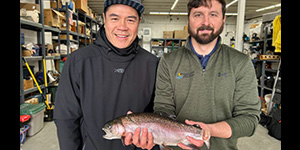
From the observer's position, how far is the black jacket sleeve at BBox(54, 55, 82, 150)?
144 centimetres

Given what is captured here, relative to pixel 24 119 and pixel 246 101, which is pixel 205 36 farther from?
pixel 24 119

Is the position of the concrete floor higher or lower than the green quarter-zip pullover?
lower

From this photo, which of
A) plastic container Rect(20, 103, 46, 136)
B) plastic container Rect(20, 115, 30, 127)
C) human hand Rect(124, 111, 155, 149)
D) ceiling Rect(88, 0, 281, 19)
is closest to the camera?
human hand Rect(124, 111, 155, 149)

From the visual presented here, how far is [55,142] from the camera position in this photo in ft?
11.2

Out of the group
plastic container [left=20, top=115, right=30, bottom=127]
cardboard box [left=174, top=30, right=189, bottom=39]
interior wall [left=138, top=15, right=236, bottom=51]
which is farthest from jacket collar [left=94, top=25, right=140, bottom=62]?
interior wall [left=138, top=15, right=236, bottom=51]

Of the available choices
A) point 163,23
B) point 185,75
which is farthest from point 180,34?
point 185,75

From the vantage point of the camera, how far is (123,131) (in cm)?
123

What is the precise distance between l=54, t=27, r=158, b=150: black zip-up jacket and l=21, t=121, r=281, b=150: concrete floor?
218cm

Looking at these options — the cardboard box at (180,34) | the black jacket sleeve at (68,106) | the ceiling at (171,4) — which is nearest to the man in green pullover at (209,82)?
the black jacket sleeve at (68,106)

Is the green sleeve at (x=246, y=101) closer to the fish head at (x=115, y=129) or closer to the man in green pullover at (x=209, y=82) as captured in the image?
the man in green pullover at (x=209, y=82)

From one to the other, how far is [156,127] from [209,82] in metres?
0.49

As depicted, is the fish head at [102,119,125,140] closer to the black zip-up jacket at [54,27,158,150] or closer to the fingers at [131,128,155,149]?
the fingers at [131,128,155,149]
